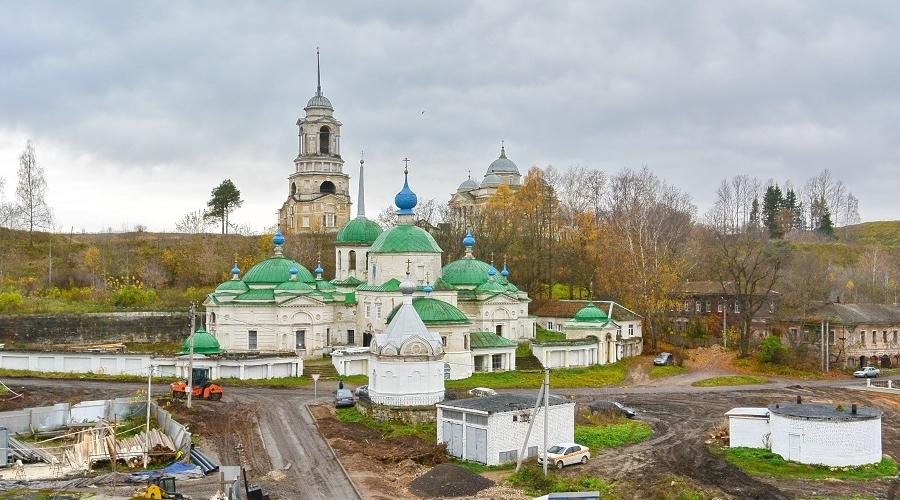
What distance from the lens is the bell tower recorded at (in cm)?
7081

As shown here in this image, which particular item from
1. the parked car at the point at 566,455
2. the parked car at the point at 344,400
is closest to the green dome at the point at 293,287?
the parked car at the point at 344,400

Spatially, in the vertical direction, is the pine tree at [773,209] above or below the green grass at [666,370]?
above

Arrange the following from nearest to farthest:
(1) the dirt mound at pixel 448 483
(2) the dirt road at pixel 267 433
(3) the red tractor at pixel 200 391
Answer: (1) the dirt mound at pixel 448 483
(2) the dirt road at pixel 267 433
(3) the red tractor at pixel 200 391

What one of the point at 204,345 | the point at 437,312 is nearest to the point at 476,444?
the point at 437,312

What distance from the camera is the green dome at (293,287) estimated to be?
4275cm

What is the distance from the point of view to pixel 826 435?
2434cm

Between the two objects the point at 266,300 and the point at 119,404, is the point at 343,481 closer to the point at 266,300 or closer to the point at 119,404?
the point at 119,404

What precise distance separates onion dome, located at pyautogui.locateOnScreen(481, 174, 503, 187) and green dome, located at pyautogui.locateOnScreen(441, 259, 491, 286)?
113ft

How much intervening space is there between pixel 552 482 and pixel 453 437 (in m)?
4.52

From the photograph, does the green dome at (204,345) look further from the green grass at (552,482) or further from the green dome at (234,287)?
the green grass at (552,482)

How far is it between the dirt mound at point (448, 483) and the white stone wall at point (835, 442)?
1018 cm

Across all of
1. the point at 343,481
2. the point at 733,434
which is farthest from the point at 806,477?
the point at 343,481

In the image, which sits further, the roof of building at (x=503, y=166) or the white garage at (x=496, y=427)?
the roof of building at (x=503, y=166)

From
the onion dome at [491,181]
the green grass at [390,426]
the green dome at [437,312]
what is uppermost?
the onion dome at [491,181]
